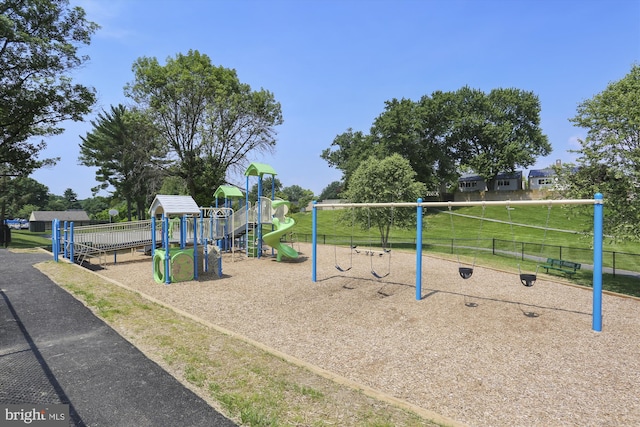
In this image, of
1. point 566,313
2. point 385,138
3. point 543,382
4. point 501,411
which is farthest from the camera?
point 385,138

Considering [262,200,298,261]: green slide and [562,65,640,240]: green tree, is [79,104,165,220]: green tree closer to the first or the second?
[262,200,298,261]: green slide

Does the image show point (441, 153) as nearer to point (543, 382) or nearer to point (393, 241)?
point (393, 241)

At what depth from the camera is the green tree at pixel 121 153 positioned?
2998cm

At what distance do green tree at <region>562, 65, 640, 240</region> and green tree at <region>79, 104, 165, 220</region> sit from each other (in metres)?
28.6

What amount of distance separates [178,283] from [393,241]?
806 inches

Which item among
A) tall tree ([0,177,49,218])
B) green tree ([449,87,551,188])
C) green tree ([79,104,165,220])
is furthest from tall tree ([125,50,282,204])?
tall tree ([0,177,49,218])

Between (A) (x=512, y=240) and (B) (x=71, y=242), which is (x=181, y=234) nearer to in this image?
(B) (x=71, y=242)

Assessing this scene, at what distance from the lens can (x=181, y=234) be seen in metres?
14.4

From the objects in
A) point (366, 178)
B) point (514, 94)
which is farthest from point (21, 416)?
point (514, 94)

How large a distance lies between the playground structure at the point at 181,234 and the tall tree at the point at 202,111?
10329mm

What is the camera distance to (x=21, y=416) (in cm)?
397

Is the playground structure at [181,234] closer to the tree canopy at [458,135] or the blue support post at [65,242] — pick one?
the blue support post at [65,242]

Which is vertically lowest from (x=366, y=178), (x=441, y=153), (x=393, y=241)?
(x=393, y=241)

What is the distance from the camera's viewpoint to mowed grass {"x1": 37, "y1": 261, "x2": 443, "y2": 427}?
3924mm
